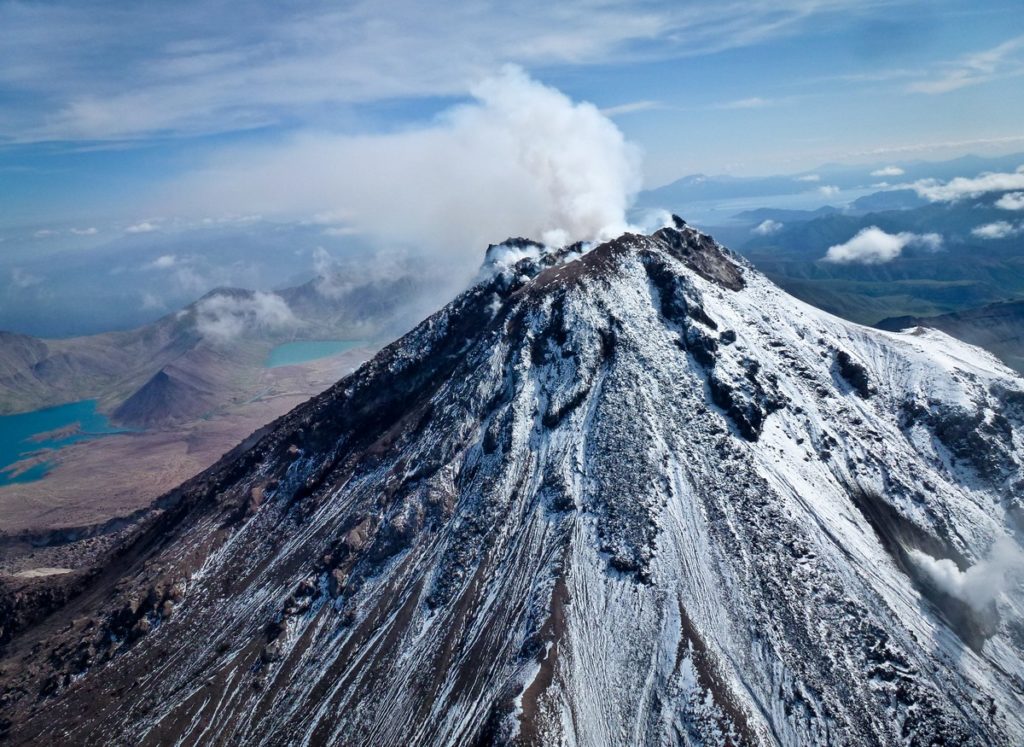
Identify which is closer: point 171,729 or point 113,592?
point 171,729

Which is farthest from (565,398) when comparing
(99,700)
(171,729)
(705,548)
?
(99,700)

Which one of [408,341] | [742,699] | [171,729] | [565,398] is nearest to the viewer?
[742,699]

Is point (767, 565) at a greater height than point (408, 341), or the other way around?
point (408, 341)

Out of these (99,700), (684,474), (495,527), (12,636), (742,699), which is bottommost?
(12,636)

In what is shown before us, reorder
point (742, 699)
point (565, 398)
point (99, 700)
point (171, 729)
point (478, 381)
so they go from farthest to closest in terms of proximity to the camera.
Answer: point (478, 381)
point (565, 398)
point (99, 700)
point (171, 729)
point (742, 699)

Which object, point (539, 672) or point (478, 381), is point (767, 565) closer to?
point (539, 672)

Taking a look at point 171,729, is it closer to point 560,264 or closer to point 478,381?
point 478,381
